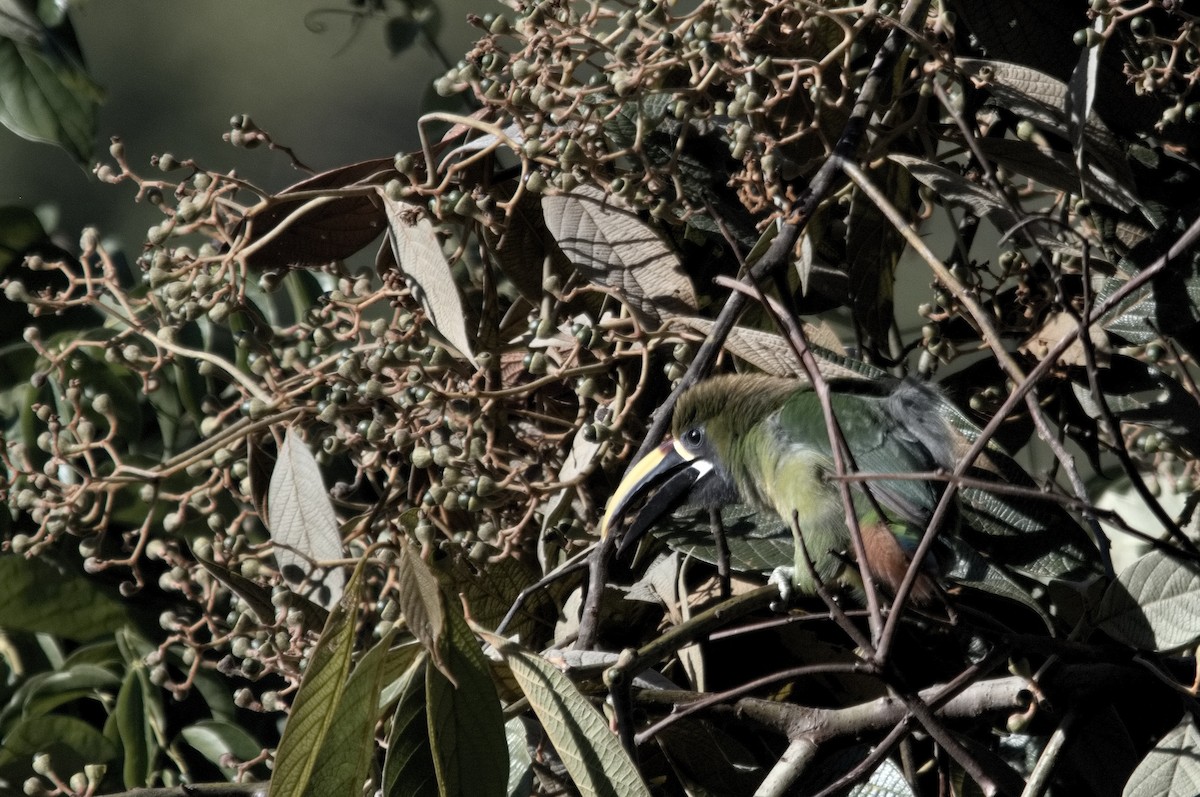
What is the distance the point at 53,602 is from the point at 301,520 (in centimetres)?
40

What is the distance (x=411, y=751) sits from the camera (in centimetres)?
78

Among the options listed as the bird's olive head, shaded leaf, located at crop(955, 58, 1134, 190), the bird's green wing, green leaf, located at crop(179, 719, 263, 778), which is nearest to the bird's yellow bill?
the bird's olive head

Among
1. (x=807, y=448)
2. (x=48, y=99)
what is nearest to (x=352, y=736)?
(x=807, y=448)

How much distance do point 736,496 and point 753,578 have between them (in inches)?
3.7

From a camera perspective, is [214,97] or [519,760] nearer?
[519,760]

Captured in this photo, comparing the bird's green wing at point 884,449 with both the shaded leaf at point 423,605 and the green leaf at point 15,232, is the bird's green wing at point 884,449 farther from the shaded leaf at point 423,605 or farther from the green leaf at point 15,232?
the green leaf at point 15,232

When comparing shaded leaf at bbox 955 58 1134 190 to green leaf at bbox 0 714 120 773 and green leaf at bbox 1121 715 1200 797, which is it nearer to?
green leaf at bbox 1121 715 1200 797

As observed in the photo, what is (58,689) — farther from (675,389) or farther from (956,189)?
(956,189)

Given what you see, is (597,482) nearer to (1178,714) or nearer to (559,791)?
(559,791)

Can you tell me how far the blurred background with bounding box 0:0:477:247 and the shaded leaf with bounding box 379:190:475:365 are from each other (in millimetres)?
379

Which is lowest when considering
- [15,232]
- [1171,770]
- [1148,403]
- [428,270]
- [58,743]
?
[1171,770]

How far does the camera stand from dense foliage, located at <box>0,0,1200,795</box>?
777 mm

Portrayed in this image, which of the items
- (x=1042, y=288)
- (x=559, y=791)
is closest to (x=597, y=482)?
(x=559, y=791)

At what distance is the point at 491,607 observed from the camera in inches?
37.5
